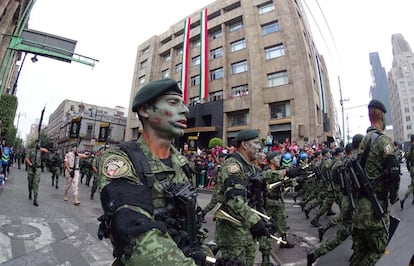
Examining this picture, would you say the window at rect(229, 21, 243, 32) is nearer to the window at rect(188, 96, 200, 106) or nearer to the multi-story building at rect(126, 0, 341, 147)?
the multi-story building at rect(126, 0, 341, 147)

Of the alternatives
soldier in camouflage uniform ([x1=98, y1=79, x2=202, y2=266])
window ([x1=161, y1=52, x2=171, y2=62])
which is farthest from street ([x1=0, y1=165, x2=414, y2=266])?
window ([x1=161, y1=52, x2=171, y2=62])

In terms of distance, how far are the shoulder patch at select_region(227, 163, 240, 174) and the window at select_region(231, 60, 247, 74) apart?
25061mm

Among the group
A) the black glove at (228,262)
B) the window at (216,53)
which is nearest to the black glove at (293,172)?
the black glove at (228,262)

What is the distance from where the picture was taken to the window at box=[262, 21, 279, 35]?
2528cm

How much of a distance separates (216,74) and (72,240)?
86.1 ft

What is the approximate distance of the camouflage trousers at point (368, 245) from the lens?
121 inches

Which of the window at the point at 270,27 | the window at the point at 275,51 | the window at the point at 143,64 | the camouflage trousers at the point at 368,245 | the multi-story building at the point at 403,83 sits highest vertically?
the multi-story building at the point at 403,83

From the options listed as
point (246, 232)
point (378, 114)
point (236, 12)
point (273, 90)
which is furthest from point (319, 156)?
point (236, 12)

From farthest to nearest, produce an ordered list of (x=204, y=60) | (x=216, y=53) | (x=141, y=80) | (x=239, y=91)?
(x=141, y=80), (x=216, y=53), (x=204, y=60), (x=239, y=91)

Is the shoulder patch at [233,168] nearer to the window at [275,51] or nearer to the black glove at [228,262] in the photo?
the black glove at [228,262]

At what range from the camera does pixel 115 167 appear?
1.23 m

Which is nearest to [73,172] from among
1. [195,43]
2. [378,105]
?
[378,105]

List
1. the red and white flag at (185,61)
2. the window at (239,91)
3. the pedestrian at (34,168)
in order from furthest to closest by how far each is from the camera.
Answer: the red and white flag at (185,61) < the window at (239,91) < the pedestrian at (34,168)

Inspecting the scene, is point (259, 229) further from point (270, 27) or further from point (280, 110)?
point (270, 27)
